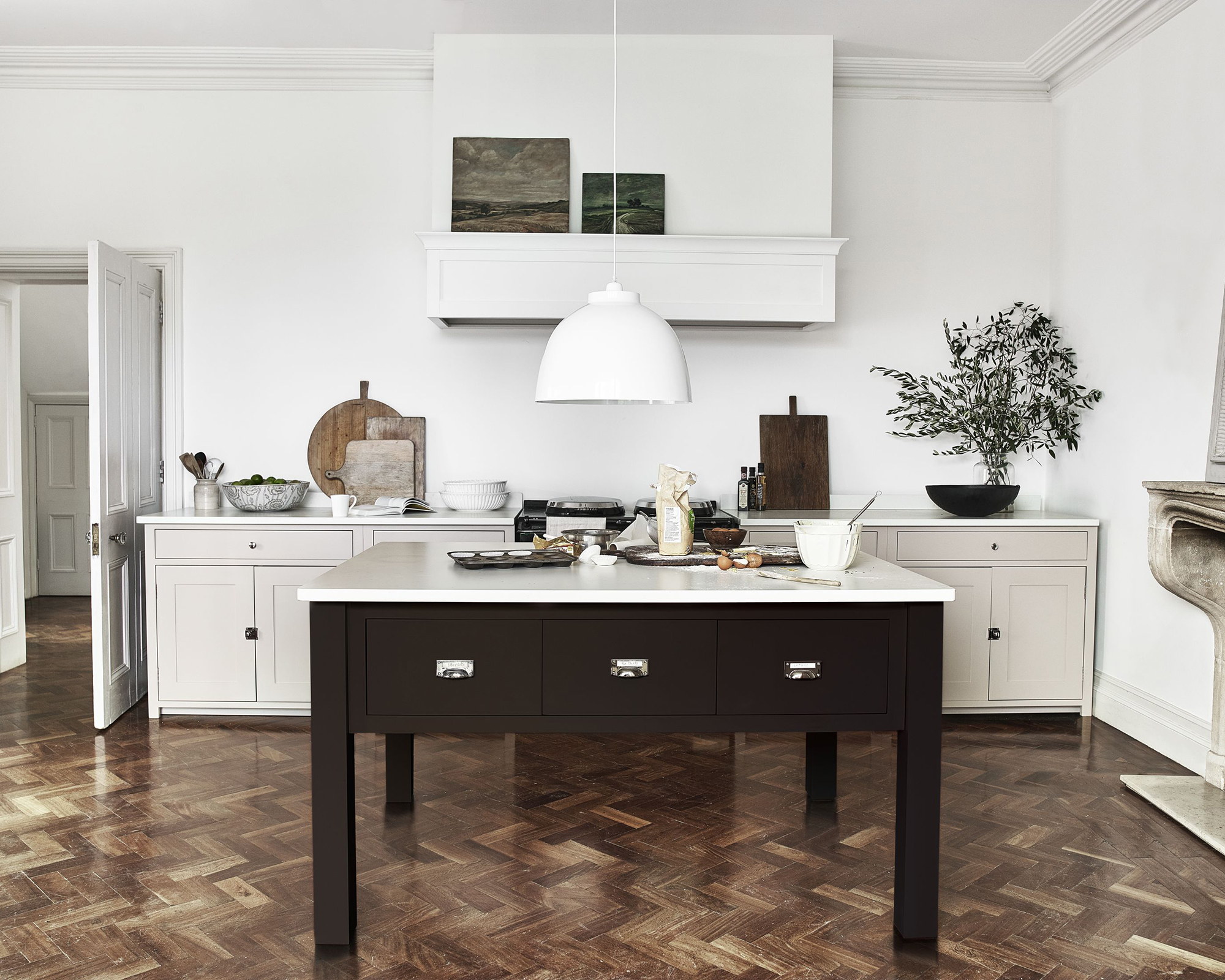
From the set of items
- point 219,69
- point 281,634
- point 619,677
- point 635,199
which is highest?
point 219,69

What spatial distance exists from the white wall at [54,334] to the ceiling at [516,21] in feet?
9.89

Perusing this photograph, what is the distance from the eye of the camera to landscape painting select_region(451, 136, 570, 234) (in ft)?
15.6

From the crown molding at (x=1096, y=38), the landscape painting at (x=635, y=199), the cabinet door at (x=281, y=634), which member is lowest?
the cabinet door at (x=281, y=634)

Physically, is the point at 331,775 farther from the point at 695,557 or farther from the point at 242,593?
the point at 242,593

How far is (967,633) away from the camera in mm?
4641

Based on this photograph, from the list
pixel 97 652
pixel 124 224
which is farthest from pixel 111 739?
pixel 124 224

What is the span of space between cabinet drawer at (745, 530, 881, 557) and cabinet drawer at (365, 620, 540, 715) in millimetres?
2233

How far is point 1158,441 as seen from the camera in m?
4.27

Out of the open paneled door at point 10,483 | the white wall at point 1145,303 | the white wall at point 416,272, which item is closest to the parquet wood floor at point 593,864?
the white wall at point 1145,303

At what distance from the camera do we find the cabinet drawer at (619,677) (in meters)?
2.53

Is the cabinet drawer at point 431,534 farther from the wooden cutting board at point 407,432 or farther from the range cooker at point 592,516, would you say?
the wooden cutting board at point 407,432

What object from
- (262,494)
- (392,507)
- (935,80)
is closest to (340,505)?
(392,507)

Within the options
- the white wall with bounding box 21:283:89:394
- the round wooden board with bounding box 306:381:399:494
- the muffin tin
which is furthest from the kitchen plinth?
the white wall with bounding box 21:283:89:394

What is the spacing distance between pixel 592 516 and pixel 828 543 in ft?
6.26
